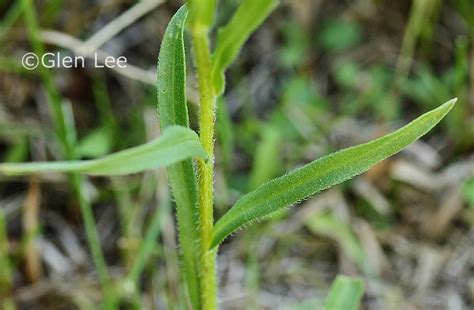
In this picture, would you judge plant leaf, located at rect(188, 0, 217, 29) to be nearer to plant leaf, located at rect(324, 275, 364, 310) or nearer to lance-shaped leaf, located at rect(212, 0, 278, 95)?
lance-shaped leaf, located at rect(212, 0, 278, 95)

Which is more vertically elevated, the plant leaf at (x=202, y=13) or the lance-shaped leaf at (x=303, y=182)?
the plant leaf at (x=202, y=13)

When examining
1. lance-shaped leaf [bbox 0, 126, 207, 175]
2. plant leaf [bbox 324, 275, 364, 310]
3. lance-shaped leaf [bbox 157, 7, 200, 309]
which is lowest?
lance-shaped leaf [bbox 0, 126, 207, 175]

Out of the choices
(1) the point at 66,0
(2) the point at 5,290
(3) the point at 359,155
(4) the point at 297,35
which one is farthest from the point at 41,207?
(3) the point at 359,155

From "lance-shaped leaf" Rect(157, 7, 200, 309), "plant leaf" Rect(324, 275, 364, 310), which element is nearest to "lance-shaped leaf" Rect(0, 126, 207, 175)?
"lance-shaped leaf" Rect(157, 7, 200, 309)

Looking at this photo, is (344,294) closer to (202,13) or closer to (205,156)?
(205,156)

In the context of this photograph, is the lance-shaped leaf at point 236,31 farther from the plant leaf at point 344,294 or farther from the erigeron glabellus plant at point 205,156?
the plant leaf at point 344,294

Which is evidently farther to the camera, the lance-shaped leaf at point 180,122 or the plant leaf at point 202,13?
the lance-shaped leaf at point 180,122

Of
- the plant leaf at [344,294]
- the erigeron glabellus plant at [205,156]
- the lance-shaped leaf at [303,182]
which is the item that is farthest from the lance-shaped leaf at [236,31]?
the plant leaf at [344,294]
